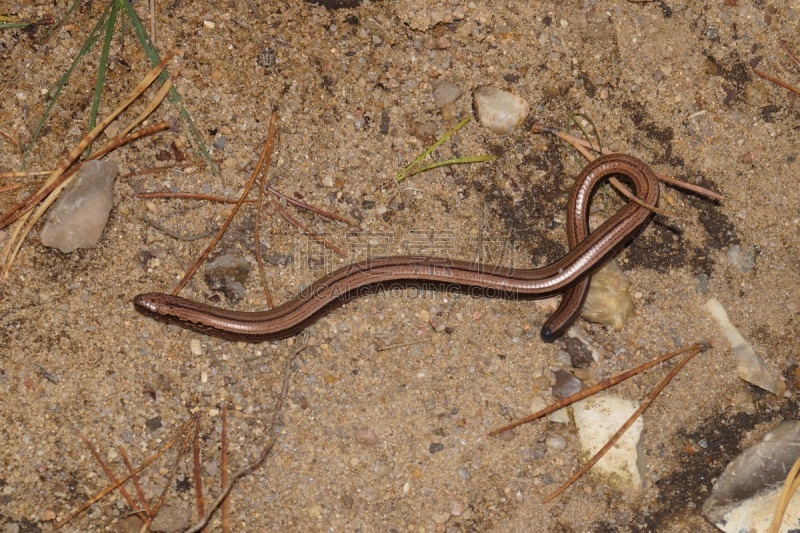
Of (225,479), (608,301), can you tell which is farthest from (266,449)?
(608,301)

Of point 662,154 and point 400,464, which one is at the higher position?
point 662,154

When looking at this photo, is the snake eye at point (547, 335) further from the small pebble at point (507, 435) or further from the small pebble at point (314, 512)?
the small pebble at point (314, 512)

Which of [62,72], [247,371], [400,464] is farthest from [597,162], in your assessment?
[62,72]

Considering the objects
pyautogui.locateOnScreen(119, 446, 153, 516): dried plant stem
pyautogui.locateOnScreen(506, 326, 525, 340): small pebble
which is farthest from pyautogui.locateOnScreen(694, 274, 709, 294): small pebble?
pyautogui.locateOnScreen(119, 446, 153, 516): dried plant stem

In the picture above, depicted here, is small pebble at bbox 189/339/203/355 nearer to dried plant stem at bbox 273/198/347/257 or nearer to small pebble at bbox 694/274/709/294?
dried plant stem at bbox 273/198/347/257

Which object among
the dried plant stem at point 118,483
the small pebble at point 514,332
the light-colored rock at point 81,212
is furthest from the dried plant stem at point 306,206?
the dried plant stem at point 118,483

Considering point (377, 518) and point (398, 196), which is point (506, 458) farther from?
point (398, 196)
